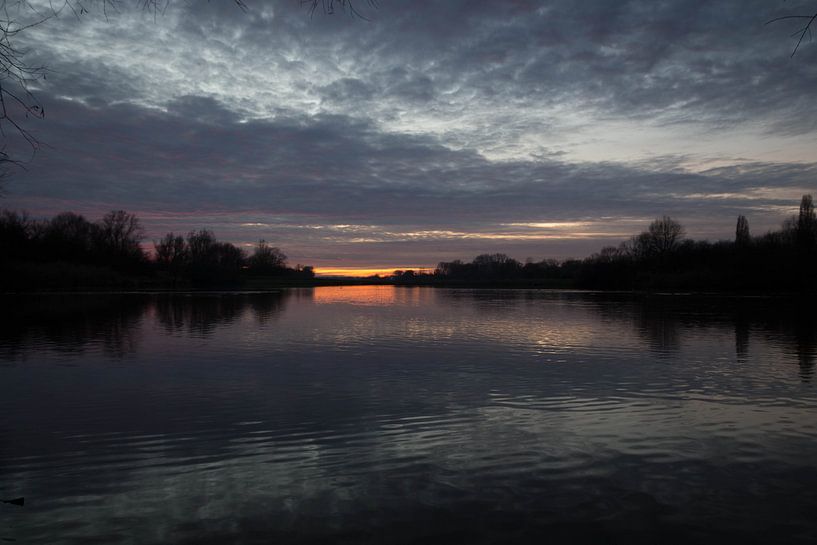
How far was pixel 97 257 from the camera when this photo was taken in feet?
301

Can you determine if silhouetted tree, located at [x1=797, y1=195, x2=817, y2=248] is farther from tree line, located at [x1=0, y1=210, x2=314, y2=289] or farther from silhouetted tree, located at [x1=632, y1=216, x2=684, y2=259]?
tree line, located at [x1=0, y1=210, x2=314, y2=289]

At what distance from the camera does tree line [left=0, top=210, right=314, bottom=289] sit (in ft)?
222

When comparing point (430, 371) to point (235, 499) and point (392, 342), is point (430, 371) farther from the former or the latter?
point (235, 499)

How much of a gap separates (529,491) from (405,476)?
1.49 metres

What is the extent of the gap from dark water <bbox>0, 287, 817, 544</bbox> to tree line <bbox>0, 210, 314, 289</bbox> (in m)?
55.5

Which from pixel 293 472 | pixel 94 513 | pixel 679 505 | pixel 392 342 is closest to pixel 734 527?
pixel 679 505

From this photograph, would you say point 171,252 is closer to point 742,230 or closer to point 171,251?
point 171,251

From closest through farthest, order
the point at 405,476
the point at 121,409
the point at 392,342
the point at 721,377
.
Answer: the point at 405,476
the point at 121,409
the point at 721,377
the point at 392,342

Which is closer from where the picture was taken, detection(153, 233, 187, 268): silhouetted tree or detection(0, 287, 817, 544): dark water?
detection(0, 287, 817, 544): dark water

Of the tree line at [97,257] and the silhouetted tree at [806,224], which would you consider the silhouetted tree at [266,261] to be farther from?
the silhouetted tree at [806,224]

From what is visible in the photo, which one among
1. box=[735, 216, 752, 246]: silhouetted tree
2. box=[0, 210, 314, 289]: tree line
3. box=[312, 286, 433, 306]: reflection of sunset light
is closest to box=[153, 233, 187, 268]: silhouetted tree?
box=[0, 210, 314, 289]: tree line

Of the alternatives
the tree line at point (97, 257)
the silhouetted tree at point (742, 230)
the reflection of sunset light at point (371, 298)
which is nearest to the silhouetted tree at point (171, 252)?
the tree line at point (97, 257)

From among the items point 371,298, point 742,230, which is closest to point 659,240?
point 742,230

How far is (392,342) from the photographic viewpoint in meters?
20.6
